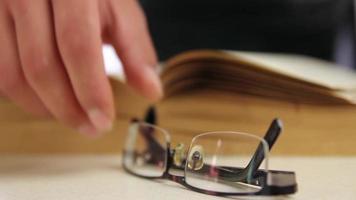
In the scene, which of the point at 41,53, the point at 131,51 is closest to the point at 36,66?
the point at 41,53

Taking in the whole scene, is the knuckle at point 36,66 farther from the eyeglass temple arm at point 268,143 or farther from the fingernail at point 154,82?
the eyeglass temple arm at point 268,143

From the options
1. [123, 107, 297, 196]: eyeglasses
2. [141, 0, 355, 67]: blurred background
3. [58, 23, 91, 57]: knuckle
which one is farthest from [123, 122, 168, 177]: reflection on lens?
[141, 0, 355, 67]: blurred background

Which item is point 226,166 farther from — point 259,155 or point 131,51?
point 131,51

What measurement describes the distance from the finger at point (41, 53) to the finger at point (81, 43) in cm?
1

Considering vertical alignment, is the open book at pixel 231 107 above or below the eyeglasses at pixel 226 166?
above

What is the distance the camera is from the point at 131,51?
1.76 feet

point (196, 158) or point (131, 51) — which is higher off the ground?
point (131, 51)

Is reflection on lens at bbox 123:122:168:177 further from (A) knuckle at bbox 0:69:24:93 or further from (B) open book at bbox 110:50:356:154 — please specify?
(A) knuckle at bbox 0:69:24:93

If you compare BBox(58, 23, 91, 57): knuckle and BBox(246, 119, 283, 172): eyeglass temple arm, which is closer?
BBox(246, 119, 283, 172): eyeglass temple arm

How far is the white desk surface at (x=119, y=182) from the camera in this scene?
32 cm

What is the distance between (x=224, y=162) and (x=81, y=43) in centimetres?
19

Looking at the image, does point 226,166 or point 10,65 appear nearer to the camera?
point 226,166

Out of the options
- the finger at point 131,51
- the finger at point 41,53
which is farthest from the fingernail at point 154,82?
the finger at point 41,53

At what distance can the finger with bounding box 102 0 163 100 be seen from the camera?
1.76ft
